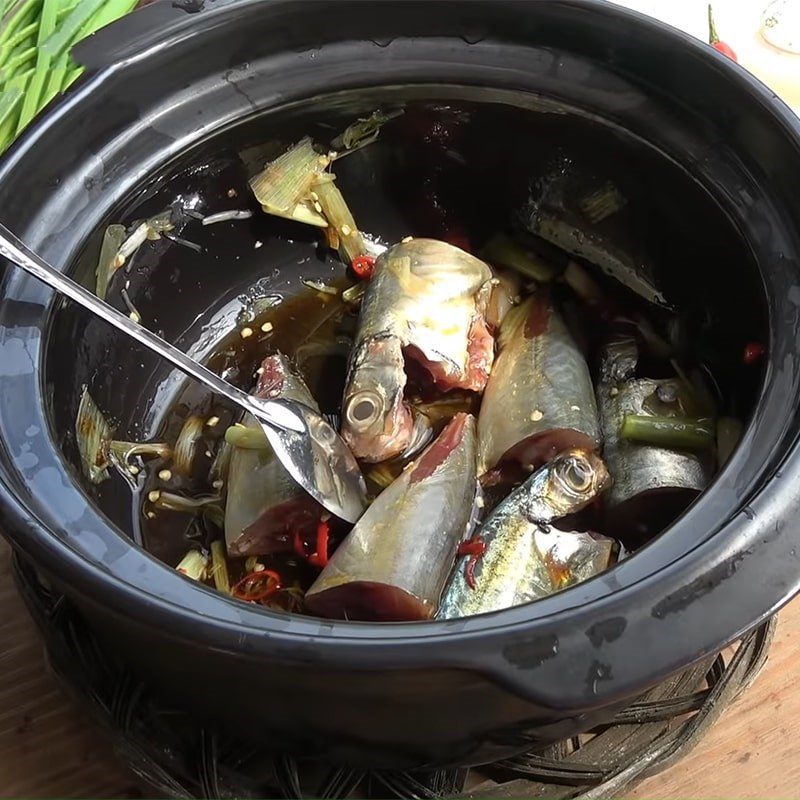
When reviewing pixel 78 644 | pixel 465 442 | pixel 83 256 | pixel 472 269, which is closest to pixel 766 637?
pixel 465 442

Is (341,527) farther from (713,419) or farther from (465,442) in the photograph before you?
(713,419)

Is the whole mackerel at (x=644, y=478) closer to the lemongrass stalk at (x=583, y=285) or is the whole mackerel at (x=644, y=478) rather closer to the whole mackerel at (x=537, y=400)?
the whole mackerel at (x=537, y=400)

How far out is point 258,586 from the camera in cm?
117

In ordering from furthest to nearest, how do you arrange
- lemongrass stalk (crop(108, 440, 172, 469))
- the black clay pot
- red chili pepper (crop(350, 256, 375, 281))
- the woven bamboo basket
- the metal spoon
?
red chili pepper (crop(350, 256, 375, 281)), lemongrass stalk (crop(108, 440, 172, 469)), the metal spoon, the woven bamboo basket, the black clay pot

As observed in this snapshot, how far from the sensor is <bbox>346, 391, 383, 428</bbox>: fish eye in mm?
1215

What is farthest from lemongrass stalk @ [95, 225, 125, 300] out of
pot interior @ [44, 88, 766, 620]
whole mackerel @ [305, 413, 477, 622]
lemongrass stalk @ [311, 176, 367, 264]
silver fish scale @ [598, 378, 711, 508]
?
silver fish scale @ [598, 378, 711, 508]

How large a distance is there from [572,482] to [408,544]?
233mm

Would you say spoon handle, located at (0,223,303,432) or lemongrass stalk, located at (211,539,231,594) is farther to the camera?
lemongrass stalk, located at (211,539,231,594)

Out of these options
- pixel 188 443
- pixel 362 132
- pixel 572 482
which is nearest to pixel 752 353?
pixel 572 482

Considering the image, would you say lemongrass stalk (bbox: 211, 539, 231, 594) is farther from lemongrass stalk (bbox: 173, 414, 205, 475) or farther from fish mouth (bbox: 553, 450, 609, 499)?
fish mouth (bbox: 553, 450, 609, 499)

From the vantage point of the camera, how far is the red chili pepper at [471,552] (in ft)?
3.53

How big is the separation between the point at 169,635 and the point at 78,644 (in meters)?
0.35

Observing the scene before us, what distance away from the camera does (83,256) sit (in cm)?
116

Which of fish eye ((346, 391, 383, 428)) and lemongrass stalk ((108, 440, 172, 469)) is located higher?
fish eye ((346, 391, 383, 428))
